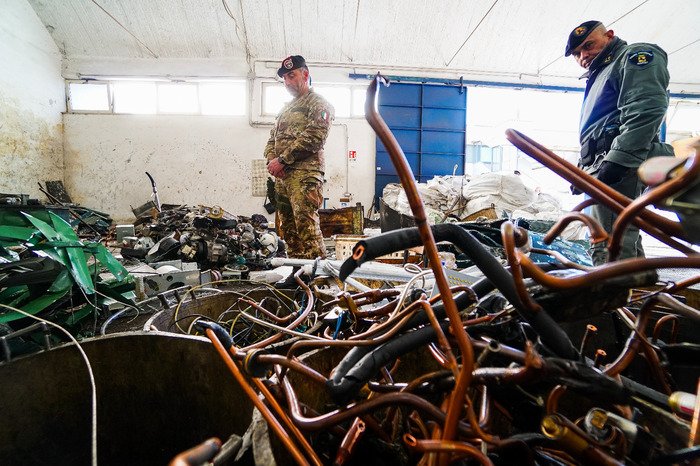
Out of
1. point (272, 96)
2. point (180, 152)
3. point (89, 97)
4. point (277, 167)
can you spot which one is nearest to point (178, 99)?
point (180, 152)

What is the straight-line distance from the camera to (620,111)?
5.45 ft


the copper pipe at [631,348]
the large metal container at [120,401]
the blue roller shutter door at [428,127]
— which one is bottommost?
the large metal container at [120,401]

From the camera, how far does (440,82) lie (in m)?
6.16

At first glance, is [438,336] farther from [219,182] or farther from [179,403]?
[219,182]

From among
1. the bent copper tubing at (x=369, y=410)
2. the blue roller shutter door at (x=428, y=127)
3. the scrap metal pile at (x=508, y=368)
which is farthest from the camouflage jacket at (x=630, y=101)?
the blue roller shutter door at (x=428, y=127)

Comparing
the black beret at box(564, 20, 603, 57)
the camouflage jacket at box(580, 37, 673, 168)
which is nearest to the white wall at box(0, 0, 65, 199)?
the black beret at box(564, 20, 603, 57)

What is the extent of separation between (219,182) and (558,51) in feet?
23.0

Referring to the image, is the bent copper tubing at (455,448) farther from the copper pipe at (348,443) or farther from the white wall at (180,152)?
the white wall at (180,152)

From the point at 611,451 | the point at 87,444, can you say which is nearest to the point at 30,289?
the point at 87,444

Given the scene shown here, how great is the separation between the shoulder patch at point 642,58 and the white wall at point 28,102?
785cm

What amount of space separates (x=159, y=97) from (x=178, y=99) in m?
0.37

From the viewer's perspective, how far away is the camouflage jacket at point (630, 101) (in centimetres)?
153

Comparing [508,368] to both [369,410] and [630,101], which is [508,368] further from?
[630,101]

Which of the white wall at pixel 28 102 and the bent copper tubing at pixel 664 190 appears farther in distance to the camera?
the white wall at pixel 28 102
